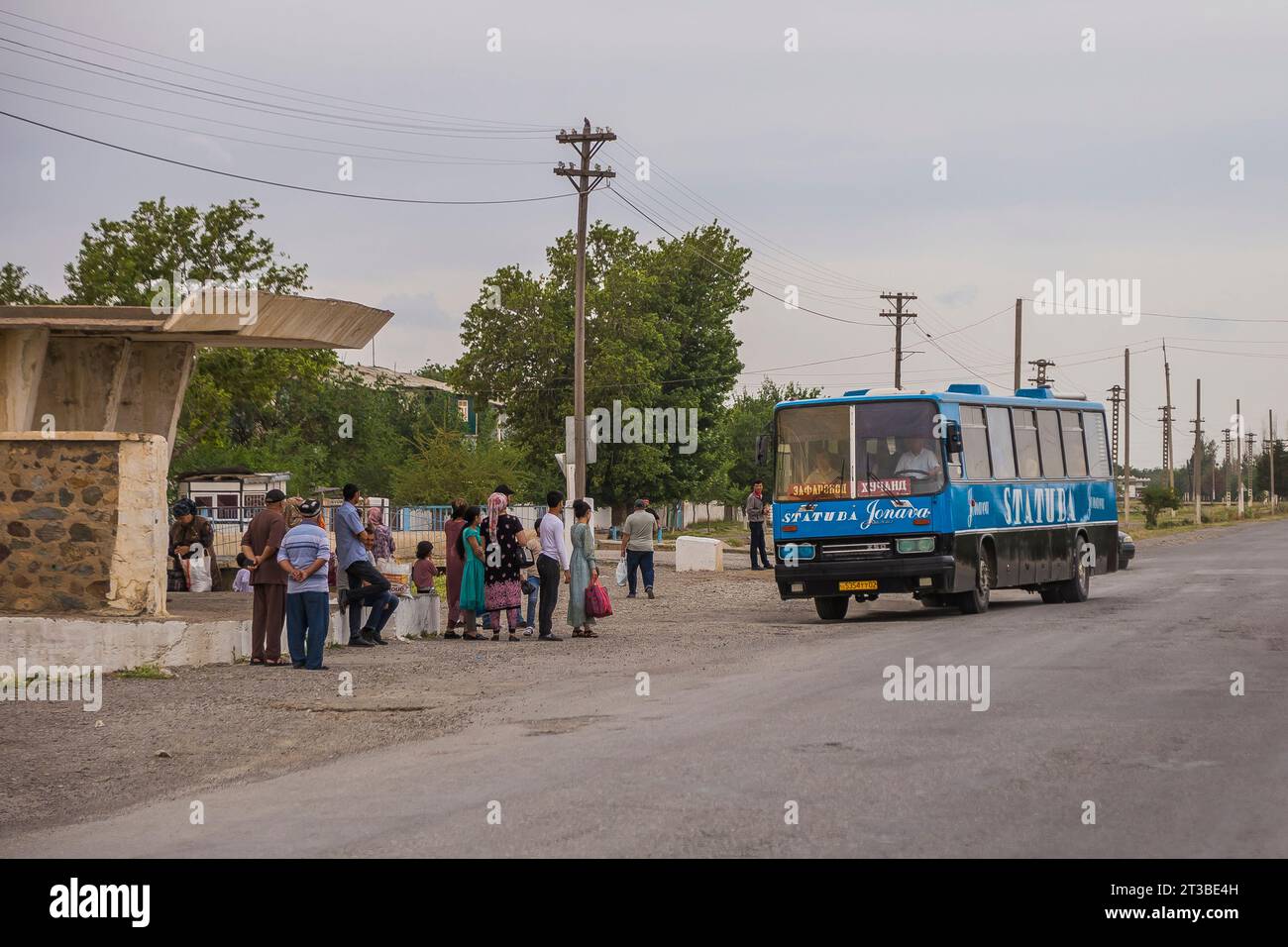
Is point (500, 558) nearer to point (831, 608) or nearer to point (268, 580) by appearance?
point (268, 580)

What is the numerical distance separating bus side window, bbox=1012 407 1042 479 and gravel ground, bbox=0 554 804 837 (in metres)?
5.95

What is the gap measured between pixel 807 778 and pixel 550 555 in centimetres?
1049

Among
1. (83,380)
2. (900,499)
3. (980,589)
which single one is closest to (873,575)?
(900,499)

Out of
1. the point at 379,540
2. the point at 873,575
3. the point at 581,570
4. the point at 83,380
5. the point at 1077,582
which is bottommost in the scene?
the point at 1077,582

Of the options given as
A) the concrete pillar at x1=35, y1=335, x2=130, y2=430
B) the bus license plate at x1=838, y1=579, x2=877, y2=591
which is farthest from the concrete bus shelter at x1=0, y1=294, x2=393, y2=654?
the bus license plate at x1=838, y1=579, x2=877, y2=591

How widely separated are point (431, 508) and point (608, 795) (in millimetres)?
39037

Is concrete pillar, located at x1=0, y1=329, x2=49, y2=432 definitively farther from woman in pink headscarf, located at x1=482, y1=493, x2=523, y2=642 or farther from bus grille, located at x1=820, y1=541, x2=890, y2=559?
bus grille, located at x1=820, y1=541, x2=890, y2=559

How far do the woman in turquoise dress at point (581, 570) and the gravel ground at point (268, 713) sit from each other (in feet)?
1.29

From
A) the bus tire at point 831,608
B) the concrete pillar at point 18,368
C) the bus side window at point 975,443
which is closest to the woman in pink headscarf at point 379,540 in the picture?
the concrete pillar at point 18,368

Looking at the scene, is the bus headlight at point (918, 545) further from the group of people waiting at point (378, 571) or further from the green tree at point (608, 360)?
the green tree at point (608, 360)

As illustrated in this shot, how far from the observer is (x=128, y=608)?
602 inches

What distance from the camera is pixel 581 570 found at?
19.5 m
